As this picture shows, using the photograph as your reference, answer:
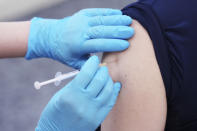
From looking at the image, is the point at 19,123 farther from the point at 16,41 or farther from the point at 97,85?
the point at 97,85

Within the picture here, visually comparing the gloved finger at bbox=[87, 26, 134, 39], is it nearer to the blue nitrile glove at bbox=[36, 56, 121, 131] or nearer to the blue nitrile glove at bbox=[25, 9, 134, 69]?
the blue nitrile glove at bbox=[25, 9, 134, 69]

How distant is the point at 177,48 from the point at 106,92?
0.28m

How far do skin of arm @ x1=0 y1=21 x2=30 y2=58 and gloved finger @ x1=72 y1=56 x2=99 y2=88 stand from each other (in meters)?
0.45

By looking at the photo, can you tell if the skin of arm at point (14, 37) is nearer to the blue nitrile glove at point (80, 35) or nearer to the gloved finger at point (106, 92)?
the blue nitrile glove at point (80, 35)

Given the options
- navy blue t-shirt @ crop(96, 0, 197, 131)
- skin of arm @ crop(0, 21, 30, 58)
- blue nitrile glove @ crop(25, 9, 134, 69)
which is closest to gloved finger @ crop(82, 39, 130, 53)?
blue nitrile glove @ crop(25, 9, 134, 69)

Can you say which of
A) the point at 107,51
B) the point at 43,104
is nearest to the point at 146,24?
the point at 107,51

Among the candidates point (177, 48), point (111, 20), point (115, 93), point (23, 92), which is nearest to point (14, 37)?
point (111, 20)

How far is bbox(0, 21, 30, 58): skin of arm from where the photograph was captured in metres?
1.24

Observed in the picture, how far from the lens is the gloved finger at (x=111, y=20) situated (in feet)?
3.15

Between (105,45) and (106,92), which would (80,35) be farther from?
(106,92)

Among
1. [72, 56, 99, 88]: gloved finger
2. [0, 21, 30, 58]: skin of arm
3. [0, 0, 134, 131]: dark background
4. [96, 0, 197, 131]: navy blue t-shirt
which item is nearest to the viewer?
[96, 0, 197, 131]: navy blue t-shirt

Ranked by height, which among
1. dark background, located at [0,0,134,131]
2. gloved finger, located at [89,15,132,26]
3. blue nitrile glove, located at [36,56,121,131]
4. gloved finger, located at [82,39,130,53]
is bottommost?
dark background, located at [0,0,134,131]

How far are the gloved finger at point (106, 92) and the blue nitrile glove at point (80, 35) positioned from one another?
119mm

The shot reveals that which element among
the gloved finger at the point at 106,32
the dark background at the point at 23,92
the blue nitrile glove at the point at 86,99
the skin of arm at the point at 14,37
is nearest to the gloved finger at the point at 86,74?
the blue nitrile glove at the point at 86,99
